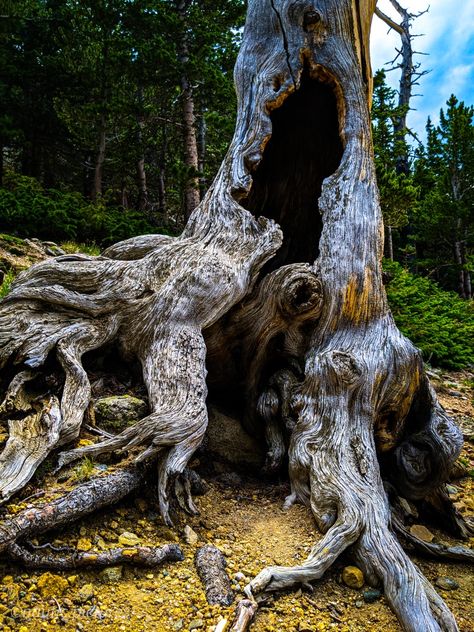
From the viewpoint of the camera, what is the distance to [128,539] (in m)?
2.54

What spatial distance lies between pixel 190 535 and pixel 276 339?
6.86 feet

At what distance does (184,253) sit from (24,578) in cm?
279

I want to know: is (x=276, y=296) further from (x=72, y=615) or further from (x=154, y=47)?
(x=154, y=47)

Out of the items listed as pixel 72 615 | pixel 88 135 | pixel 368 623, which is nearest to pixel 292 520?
pixel 368 623

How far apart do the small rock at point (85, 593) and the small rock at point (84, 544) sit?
21cm

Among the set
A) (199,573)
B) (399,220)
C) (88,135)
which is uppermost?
(88,135)

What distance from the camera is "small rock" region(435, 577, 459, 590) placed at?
9.62 feet

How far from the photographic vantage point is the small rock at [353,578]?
2.63m

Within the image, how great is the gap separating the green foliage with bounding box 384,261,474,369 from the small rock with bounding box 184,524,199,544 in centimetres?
554

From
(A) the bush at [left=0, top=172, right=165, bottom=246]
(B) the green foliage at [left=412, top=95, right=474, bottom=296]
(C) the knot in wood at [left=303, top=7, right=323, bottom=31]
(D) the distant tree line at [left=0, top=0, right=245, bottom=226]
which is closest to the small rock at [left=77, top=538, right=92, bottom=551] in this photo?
(C) the knot in wood at [left=303, top=7, right=323, bottom=31]

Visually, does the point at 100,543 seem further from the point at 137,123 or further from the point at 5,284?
the point at 137,123

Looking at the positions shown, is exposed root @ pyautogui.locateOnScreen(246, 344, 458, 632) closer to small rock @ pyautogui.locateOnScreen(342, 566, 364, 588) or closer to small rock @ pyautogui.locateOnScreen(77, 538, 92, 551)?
small rock @ pyautogui.locateOnScreen(342, 566, 364, 588)

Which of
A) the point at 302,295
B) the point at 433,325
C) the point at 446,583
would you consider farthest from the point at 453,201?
the point at 446,583

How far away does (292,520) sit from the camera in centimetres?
309
